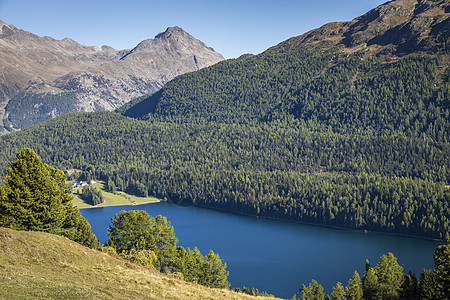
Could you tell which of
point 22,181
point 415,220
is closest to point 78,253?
point 22,181

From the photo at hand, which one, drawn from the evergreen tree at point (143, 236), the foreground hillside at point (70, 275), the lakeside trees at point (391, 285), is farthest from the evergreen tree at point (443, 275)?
the evergreen tree at point (143, 236)

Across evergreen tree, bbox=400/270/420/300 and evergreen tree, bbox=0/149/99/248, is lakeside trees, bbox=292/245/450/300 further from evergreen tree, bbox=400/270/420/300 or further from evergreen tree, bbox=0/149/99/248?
evergreen tree, bbox=0/149/99/248

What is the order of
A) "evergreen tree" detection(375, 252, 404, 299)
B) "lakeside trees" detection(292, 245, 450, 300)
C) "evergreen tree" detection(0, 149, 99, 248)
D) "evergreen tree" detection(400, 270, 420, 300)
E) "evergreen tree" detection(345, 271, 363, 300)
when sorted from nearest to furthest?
"evergreen tree" detection(0, 149, 99, 248) → "lakeside trees" detection(292, 245, 450, 300) → "evergreen tree" detection(400, 270, 420, 300) → "evergreen tree" detection(375, 252, 404, 299) → "evergreen tree" detection(345, 271, 363, 300)

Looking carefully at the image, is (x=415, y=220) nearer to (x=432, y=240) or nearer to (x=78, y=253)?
(x=432, y=240)

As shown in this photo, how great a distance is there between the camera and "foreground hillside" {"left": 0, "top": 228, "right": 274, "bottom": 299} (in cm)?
3797

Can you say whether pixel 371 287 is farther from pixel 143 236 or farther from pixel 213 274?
pixel 143 236

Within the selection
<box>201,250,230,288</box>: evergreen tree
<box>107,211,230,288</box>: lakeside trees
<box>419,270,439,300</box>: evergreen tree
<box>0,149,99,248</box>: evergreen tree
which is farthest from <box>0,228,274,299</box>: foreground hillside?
<box>419,270,439,300</box>: evergreen tree

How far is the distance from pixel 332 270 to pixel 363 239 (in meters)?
47.0

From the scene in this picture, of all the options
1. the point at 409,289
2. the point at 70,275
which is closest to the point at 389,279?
the point at 409,289

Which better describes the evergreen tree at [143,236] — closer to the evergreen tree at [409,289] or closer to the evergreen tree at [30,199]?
the evergreen tree at [30,199]

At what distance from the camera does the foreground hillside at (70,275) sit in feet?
125

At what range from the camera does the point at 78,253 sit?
5116 cm

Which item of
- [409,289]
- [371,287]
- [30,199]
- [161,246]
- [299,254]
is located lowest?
[299,254]

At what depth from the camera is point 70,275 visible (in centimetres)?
4425
